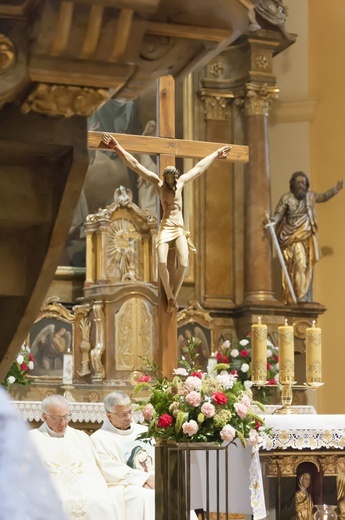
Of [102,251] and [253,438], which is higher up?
[102,251]

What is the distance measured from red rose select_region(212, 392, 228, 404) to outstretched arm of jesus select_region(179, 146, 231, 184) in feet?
8.92

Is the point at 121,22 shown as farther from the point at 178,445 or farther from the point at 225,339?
the point at 225,339

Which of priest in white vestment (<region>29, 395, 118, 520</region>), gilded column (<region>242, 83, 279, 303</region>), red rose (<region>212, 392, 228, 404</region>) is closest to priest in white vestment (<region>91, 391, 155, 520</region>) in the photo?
priest in white vestment (<region>29, 395, 118, 520</region>)

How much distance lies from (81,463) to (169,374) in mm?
897

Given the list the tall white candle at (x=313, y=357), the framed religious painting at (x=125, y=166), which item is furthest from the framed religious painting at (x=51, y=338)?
the tall white candle at (x=313, y=357)

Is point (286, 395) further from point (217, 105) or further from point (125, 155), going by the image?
point (217, 105)

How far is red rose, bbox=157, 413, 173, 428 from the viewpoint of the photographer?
5.70 metres

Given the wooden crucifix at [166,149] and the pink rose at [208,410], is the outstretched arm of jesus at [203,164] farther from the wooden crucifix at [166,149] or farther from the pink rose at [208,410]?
the pink rose at [208,410]

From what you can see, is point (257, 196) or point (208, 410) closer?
point (208, 410)

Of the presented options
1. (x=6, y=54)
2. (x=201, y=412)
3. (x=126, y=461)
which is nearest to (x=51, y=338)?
(x=126, y=461)

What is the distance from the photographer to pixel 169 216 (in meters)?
8.10

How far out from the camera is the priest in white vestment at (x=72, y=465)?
6746 millimetres

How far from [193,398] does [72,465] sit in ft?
5.59

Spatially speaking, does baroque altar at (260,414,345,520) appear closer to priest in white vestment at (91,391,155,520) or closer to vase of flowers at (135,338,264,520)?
priest in white vestment at (91,391,155,520)
